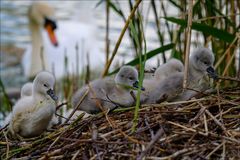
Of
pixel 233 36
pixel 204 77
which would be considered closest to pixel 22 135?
pixel 204 77

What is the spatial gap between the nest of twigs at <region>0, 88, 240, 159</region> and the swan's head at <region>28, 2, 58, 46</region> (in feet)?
23.1

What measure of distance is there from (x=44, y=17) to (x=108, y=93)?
6930 mm

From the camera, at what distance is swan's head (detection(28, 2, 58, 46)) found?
1065 centimetres

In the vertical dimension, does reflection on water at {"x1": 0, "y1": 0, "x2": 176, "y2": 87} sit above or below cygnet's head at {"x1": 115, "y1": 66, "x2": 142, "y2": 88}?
below

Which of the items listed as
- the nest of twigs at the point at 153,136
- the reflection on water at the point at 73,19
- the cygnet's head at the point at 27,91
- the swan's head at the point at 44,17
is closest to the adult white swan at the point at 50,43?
the swan's head at the point at 44,17

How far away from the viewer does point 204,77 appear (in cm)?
406

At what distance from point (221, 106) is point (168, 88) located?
390 millimetres

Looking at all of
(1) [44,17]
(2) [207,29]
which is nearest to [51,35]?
(1) [44,17]

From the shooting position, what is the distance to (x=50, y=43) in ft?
35.3

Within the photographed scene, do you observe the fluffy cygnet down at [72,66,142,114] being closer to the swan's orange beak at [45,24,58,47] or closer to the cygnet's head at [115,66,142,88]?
the cygnet's head at [115,66,142,88]

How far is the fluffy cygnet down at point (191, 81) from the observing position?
386 centimetres

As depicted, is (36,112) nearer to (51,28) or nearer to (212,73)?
(212,73)

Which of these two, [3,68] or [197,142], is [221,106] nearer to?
[197,142]

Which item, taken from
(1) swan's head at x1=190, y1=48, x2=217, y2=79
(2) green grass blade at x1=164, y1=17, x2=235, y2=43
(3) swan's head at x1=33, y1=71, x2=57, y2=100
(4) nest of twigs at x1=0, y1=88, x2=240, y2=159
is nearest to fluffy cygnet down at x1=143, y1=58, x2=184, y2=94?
(1) swan's head at x1=190, y1=48, x2=217, y2=79
